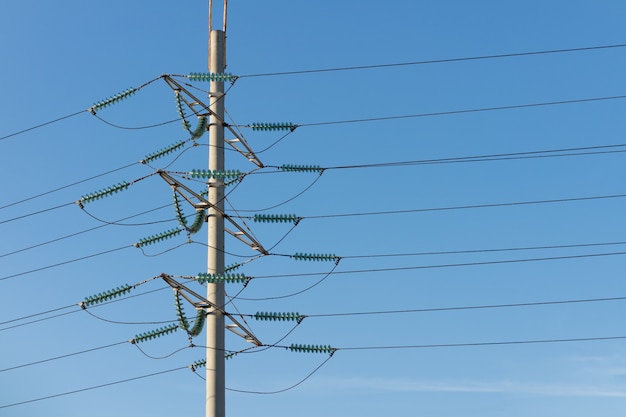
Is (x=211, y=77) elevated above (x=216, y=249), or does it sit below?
above

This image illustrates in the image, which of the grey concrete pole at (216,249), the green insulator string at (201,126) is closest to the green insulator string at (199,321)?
the grey concrete pole at (216,249)

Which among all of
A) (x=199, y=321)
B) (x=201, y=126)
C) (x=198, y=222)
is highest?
(x=201, y=126)

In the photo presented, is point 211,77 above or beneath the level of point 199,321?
above

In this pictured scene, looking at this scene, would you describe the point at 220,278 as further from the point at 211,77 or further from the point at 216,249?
the point at 211,77

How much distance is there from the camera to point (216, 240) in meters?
30.6

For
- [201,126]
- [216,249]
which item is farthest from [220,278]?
[201,126]

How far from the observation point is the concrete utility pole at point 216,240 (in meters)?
29.1

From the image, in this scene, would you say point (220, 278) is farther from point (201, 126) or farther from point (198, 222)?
point (201, 126)

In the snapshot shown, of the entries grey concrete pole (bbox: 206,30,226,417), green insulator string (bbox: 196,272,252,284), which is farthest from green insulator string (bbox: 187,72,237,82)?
green insulator string (bbox: 196,272,252,284)

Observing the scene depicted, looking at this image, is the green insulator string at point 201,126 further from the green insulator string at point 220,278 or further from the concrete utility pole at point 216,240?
the green insulator string at point 220,278

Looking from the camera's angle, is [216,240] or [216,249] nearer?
[216,249]

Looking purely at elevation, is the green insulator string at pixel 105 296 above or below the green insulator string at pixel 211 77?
below

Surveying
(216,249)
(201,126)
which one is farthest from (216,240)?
(201,126)

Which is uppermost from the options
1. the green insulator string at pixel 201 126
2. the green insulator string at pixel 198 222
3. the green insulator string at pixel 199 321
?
the green insulator string at pixel 201 126
